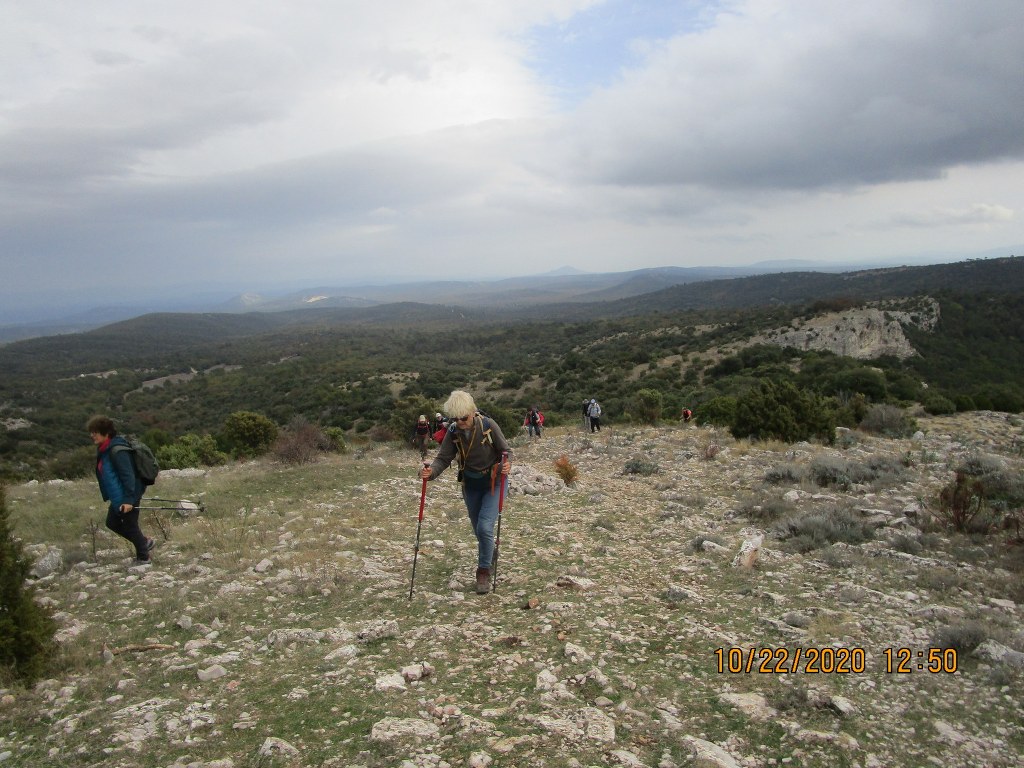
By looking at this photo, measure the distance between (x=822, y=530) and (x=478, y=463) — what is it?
426 cm

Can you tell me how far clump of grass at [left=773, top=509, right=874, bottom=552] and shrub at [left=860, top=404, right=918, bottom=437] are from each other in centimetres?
960

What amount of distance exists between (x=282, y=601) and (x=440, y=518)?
339 cm

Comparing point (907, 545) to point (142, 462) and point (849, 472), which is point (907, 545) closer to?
point (849, 472)

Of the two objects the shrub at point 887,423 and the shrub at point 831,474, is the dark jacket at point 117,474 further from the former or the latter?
the shrub at point 887,423

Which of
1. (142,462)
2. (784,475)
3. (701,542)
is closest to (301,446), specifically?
(142,462)

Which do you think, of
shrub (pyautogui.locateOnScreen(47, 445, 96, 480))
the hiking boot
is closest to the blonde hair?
the hiking boot

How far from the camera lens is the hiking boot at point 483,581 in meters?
5.54

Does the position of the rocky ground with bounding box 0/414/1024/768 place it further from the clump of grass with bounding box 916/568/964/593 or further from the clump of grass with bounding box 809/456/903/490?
the clump of grass with bounding box 809/456/903/490

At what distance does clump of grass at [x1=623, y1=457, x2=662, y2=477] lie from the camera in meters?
11.4

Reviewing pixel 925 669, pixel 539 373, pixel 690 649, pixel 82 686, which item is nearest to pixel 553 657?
pixel 690 649

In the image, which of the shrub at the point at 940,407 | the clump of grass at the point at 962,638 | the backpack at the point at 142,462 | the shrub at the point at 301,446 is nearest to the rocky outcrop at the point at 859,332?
the shrub at the point at 940,407

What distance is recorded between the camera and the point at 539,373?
2013 inches

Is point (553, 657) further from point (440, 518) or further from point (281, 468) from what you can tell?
point (281, 468)

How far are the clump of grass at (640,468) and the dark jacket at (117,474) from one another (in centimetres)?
864
